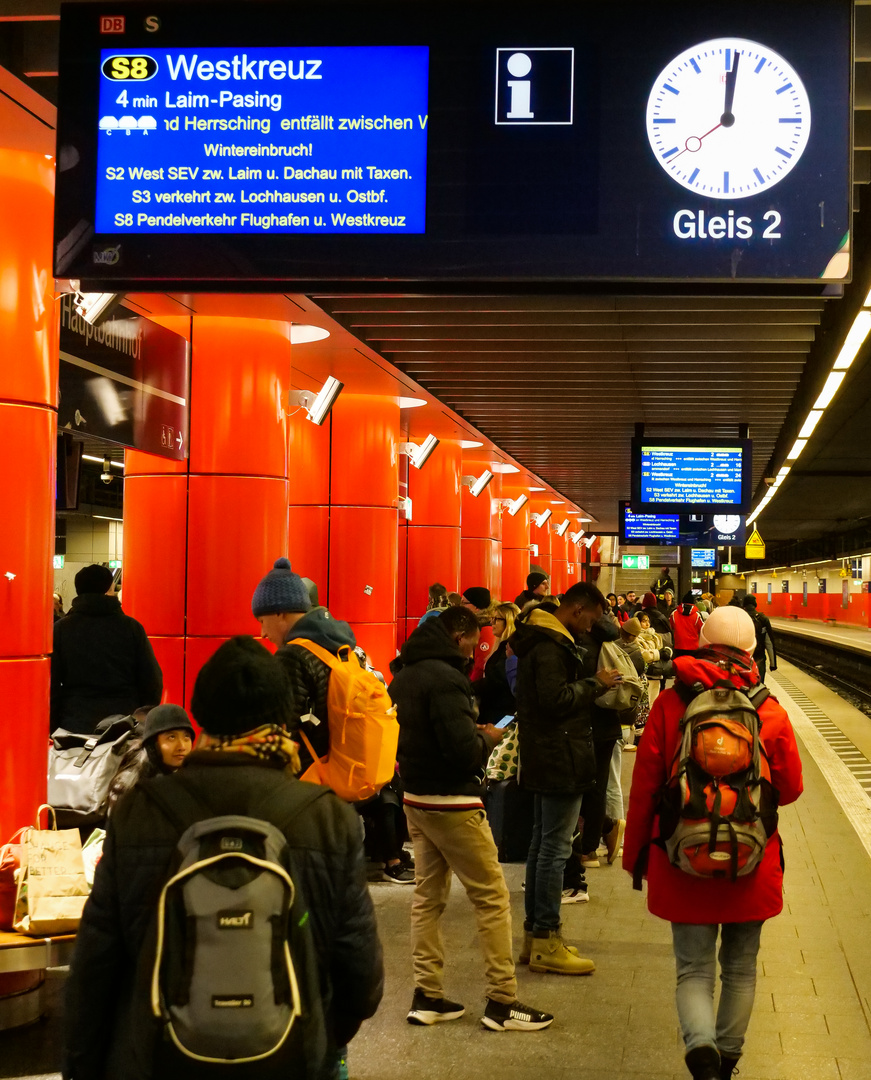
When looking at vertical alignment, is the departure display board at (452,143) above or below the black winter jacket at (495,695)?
above

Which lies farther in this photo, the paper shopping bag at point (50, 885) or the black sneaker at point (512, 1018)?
the black sneaker at point (512, 1018)

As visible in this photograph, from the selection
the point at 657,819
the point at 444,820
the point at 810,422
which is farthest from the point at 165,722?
the point at 810,422

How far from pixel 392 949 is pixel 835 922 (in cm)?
239

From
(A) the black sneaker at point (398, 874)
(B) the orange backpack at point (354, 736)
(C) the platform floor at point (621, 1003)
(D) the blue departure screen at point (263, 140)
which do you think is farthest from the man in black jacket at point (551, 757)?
(D) the blue departure screen at point (263, 140)

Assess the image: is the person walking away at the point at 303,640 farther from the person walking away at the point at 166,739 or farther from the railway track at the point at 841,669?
the railway track at the point at 841,669

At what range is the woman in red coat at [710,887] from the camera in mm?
3777

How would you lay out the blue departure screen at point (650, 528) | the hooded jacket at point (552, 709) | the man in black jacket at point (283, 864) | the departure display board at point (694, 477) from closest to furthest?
the man in black jacket at point (283, 864) → the hooded jacket at point (552, 709) → the departure display board at point (694, 477) → the blue departure screen at point (650, 528)

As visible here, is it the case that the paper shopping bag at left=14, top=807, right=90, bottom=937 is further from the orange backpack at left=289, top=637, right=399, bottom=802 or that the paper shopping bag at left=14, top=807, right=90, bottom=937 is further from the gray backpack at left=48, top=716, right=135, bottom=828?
the orange backpack at left=289, top=637, right=399, bottom=802

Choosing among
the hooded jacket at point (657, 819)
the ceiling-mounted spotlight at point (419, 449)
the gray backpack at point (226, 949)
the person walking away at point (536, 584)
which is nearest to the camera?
the gray backpack at point (226, 949)

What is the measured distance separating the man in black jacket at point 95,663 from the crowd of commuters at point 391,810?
0.01 metres

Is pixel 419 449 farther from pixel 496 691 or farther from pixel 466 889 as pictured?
pixel 466 889

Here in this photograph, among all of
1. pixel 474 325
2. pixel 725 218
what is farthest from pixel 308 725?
pixel 474 325

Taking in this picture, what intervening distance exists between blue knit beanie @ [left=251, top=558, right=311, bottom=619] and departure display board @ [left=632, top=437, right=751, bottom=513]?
993 centimetres

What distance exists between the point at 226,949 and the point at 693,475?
41.8ft
